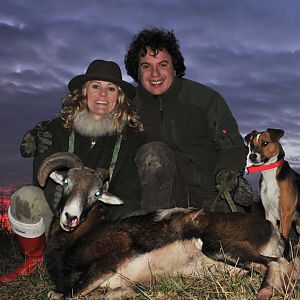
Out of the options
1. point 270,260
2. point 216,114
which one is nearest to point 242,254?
point 270,260

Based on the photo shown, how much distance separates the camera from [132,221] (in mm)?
4859

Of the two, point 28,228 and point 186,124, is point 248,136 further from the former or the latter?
point 28,228

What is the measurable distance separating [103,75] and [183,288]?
275 cm

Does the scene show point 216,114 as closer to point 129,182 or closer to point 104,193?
point 129,182

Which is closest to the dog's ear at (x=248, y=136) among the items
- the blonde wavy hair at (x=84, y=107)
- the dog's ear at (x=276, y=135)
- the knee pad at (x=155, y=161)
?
the dog's ear at (x=276, y=135)

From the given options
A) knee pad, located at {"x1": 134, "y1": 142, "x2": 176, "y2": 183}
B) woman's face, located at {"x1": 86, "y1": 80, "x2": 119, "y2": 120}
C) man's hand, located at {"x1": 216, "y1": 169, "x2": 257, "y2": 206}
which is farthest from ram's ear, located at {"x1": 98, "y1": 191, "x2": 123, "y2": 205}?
man's hand, located at {"x1": 216, "y1": 169, "x2": 257, "y2": 206}

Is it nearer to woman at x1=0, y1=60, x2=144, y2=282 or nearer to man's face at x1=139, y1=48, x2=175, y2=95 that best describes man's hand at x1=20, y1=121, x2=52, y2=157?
woman at x1=0, y1=60, x2=144, y2=282

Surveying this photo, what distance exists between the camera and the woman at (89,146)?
5.64 m

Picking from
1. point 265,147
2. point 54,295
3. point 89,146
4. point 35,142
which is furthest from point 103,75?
point 265,147

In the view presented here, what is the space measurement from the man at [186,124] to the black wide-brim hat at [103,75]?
788 mm

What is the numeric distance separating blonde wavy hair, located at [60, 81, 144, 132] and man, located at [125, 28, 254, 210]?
61cm

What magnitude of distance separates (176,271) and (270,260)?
989 mm

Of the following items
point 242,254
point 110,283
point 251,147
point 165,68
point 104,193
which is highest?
point 165,68

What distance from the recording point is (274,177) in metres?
7.15
